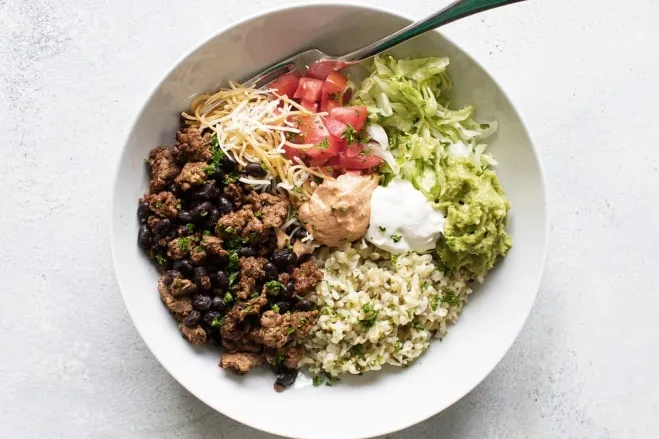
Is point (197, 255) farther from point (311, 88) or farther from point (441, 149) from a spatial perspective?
point (441, 149)

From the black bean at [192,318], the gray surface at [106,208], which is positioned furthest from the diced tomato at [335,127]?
the black bean at [192,318]

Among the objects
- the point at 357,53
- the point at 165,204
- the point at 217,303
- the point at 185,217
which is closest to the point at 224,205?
the point at 185,217

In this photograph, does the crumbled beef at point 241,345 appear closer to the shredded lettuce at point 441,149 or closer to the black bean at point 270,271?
the black bean at point 270,271

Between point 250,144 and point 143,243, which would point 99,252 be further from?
point 250,144

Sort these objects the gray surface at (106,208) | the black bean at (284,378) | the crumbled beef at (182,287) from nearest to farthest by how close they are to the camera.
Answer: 1. the crumbled beef at (182,287)
2. the black bean at (284,378)
3. the gray surface at (106,208)

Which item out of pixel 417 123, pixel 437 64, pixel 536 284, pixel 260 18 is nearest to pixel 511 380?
pixel 536 284
